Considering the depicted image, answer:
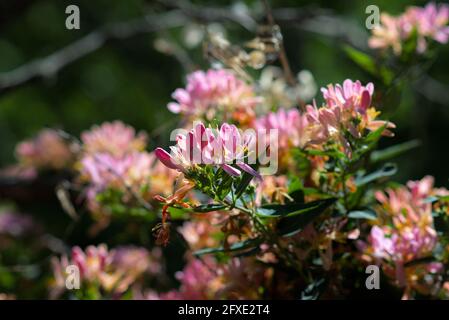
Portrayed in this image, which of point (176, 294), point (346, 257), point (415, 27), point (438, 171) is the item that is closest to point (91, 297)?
point (176, 294)

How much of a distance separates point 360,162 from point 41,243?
91 centimetres

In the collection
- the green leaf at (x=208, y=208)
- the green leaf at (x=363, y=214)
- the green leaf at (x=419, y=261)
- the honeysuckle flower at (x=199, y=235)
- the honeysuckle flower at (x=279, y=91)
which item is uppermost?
the honeysuckle flower at (x=279, y=91)

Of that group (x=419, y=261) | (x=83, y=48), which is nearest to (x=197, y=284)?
(x=419, y=261)

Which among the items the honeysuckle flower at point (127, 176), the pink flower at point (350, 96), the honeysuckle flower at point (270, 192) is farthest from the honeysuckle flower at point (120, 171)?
the pink flower at point (350, 96)

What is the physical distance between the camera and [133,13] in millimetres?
4992

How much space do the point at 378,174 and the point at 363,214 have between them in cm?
7

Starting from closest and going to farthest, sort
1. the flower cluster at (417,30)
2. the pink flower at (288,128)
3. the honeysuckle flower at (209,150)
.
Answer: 1. the honeysuckle flower at (209,150)
2. the pink flower at (288,128)
3. the flower cluster at (417,30)

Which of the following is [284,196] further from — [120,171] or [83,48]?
[83,48]

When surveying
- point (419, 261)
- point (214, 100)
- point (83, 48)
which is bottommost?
point (419, 261)

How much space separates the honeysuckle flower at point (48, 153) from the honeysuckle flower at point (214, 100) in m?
0.55

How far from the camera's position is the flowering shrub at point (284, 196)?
0.58m

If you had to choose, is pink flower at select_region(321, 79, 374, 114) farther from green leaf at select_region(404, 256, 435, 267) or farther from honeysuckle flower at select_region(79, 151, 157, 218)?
honeysuckle flower at select_region(79, 151, 157, 218)

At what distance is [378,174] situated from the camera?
704 millimetres

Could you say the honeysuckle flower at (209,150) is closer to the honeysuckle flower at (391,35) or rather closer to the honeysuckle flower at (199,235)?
the honeysuckle flower at (199,235)
